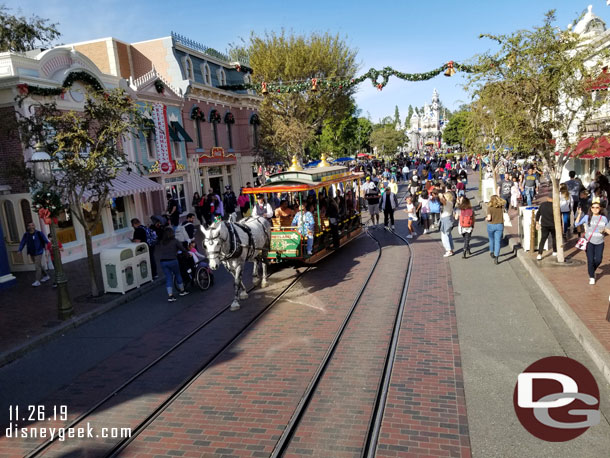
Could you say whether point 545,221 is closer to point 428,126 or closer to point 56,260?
point 56,260

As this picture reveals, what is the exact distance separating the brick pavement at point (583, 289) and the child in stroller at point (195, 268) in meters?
7.84

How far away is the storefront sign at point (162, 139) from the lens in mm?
21906

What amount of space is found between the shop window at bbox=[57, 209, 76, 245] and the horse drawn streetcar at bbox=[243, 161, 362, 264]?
7.99 meters

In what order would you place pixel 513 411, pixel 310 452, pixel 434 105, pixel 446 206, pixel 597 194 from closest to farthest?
pixel 310 452 < pixel 513 411 < pixel 446 206 < pixel 597 194 < pixel 434 105

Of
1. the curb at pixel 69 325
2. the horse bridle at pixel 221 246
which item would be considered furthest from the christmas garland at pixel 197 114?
the horse bridle at pixel 221 246

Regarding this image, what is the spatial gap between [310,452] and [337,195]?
1096 centimetres

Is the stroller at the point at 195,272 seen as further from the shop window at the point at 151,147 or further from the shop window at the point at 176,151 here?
the shop window at the point at 176,151

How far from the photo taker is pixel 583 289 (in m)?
8.81

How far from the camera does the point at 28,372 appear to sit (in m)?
7.22

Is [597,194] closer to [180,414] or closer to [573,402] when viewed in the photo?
[573,402]

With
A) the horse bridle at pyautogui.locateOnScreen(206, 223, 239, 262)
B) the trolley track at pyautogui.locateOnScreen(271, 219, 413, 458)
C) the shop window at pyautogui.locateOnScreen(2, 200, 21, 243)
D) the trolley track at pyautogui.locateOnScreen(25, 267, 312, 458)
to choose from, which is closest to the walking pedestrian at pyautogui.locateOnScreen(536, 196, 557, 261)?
the trolley track at pyautogui.locateOnScreen(271, 219, 413, 458)

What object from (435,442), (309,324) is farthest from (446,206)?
(435,442)

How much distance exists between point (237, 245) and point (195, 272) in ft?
7.52

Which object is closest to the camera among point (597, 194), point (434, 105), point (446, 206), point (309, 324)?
point (309, 324)
